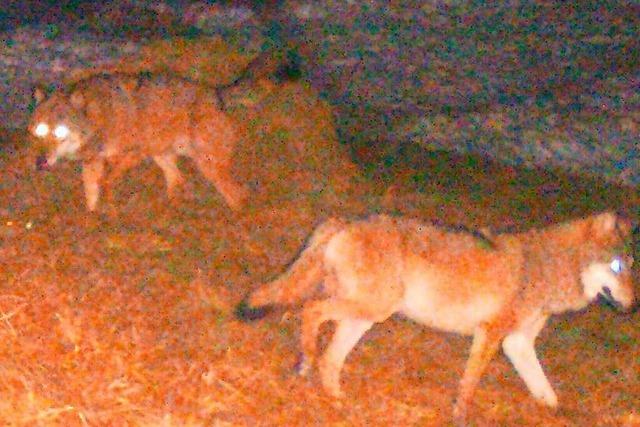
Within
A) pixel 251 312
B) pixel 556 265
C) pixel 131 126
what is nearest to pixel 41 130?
pixel 131 126

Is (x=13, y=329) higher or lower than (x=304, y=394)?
higher

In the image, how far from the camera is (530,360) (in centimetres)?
663

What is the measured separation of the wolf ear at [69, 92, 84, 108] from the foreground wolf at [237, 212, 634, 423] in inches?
132

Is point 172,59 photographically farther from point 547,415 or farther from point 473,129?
point 547,415

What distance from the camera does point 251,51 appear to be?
11.0 meters

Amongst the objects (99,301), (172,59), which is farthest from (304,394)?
(172,59)

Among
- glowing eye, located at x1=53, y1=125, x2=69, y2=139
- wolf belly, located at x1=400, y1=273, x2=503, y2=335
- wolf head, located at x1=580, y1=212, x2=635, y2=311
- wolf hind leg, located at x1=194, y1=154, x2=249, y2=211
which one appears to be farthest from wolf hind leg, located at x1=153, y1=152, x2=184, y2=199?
wolf head, located at x1=580, y1=212, x2=635, y2=311

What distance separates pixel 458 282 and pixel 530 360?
3.51 feet

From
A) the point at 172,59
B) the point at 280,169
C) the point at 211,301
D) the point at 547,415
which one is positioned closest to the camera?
the point at 547,415

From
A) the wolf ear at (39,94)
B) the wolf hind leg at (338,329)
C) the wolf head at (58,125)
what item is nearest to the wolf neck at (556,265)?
the wolf hind leg at (338,329)

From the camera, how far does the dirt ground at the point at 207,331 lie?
5781 millimetres

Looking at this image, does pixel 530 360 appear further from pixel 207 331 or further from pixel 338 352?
pixel 207 331

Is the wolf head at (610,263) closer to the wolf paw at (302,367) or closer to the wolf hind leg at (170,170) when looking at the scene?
the wolf paw at (302,367)

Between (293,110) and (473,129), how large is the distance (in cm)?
276
